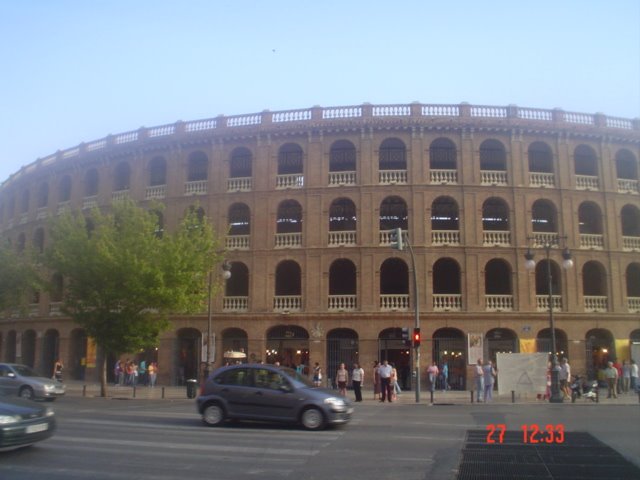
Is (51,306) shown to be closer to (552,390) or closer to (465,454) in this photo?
(552,390)

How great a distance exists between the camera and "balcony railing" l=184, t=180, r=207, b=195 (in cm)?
3781

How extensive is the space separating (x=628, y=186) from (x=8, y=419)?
35.5 m

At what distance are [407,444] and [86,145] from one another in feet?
118

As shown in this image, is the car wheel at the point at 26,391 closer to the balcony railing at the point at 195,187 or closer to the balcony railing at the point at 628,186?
the balcony railing at the point at 195,187

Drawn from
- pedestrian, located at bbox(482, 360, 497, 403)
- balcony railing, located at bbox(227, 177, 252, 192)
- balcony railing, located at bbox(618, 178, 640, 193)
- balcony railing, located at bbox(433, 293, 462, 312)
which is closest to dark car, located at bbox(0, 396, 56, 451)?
pedestrian, located at bbox(482, 360, 497, 403)

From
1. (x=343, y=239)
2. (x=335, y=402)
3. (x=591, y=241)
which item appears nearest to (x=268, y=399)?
(x=335, y=402)

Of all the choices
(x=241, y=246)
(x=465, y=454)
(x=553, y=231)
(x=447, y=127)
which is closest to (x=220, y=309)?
(x=241, y=246)

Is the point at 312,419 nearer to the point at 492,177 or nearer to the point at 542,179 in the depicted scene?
the point at 492,177

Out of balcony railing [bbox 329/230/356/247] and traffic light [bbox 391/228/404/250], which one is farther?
balcony railing [bbox 329/230/356/247]

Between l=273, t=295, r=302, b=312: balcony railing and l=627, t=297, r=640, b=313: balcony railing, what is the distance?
18.7m

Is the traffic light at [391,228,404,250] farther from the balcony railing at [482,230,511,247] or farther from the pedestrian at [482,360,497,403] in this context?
the balcony railing at [482,230,511,247]

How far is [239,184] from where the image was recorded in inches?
1467

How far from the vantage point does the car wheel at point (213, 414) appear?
16.0m

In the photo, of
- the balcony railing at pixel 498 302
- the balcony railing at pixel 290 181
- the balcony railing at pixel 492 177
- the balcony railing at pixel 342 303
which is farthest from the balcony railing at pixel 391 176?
the balcony railing at pixel 498 302
